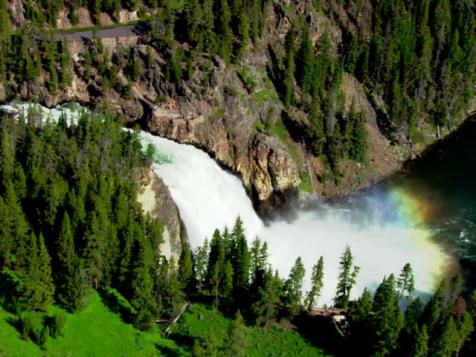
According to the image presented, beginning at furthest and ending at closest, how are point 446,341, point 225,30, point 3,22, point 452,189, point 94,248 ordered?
point 452,189 → point 225,30 → point 3,22 → point 94,248 → point 446,341

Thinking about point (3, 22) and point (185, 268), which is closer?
point (185, 268)

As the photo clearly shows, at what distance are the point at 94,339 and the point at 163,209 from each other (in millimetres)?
29300

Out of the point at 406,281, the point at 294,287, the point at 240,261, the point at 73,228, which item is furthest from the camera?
the point at 406,281

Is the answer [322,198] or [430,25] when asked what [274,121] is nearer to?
[322,198]

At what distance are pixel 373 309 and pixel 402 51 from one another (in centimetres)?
9102

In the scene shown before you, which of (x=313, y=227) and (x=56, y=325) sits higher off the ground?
(x=313, y=227)

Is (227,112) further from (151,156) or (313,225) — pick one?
(313,225)

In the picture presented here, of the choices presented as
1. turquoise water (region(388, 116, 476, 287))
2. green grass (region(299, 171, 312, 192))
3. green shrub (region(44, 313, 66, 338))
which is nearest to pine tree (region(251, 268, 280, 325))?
green shrub (region(44, 313, 66, 338))

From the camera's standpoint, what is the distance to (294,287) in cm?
9494

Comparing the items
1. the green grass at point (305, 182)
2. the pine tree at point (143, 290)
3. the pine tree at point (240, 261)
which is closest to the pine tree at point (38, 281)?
the pine tree at point (143, 290)

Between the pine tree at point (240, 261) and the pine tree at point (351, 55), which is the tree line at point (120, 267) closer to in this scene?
the pine tree at point (240, 261)

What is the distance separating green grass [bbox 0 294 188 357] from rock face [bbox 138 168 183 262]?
18.5 metres

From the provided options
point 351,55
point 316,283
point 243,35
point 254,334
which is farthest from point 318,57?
point 254,334

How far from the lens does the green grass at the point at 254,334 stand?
9062 centimetres
